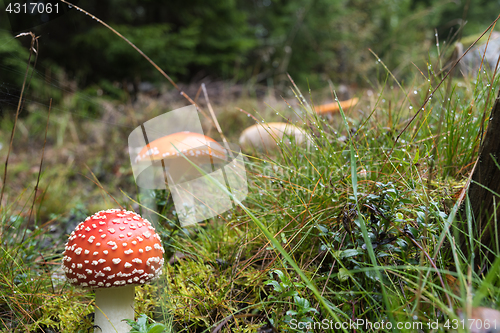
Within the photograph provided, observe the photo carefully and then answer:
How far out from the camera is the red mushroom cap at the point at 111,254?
113 cm

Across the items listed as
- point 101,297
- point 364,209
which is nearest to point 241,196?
point 364,209

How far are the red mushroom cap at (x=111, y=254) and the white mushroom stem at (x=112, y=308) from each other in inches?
5.0

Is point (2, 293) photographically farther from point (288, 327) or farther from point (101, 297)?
point (288, 327)

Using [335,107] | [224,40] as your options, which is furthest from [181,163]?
[224,40]

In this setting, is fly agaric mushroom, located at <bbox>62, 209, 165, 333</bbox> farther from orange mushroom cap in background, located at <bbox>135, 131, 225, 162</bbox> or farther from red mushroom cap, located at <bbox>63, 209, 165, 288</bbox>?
orange mushroom cap in background, located at <bbox>135, 131, 225, 162</bbox>

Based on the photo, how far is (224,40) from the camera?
676 centimetres

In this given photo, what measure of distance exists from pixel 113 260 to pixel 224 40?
6451 millimetres

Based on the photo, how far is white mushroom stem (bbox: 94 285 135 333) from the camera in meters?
1.26

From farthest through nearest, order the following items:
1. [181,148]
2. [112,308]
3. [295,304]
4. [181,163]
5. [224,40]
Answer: [224,40] < [181,163] < [181,148] < [112,308] < [295,304]

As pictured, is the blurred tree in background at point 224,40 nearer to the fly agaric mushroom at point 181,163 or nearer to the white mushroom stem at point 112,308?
the fly agaric mushroom at point 181,163

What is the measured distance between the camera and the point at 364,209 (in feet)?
4.16

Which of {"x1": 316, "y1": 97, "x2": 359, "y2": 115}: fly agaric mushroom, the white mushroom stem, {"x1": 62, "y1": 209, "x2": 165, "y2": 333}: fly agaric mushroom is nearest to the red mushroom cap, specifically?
{"x1": 62, "y1": 209, "x2": 165, "y2": 333}: fly agaric mushroom

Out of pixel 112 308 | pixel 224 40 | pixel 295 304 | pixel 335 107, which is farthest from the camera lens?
pixel 224 40

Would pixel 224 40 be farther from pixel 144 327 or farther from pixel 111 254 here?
pixel 144 327
